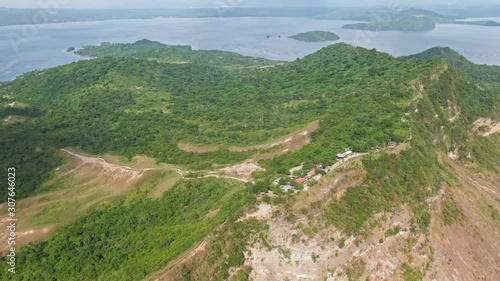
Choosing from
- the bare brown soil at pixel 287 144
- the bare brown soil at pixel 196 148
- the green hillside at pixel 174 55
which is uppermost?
the bare brown soil at pixel 287 144

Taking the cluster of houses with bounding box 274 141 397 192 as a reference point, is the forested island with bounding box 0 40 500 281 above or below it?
below

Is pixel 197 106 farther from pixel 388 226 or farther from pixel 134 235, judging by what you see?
pixel 388 226

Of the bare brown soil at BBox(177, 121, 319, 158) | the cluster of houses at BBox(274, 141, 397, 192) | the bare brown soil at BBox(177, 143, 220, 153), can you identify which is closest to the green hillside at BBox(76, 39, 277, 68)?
the bare brown soil at BBox(177, 143, 220, 153)

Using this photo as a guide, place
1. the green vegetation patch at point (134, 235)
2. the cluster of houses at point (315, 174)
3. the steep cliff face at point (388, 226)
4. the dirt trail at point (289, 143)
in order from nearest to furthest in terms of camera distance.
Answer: the steep cliff face at point (388, 226) → the green vegetation patch at point (134, 235) → the cluster of houses at point (315, 174) → the dirt trail at point (289, 143)

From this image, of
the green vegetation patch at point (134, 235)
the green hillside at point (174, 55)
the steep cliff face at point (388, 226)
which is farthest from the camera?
the green hillside at point (174, 55)

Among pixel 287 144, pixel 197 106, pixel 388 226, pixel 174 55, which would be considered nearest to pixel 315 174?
pixel 388 226

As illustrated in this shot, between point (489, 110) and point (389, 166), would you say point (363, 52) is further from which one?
point (389, 166)

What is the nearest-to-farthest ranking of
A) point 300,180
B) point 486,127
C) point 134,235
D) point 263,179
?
point 300,180
point 263,179
point 134,235
point 486,127

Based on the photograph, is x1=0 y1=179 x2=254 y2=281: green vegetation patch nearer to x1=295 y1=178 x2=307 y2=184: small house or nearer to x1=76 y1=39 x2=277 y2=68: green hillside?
x1=295 y1=178 x2=307 y2=184: small house

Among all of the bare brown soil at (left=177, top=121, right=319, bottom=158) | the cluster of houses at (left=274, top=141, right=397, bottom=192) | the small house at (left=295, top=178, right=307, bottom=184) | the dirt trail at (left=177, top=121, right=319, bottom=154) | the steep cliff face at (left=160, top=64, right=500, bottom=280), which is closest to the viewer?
the steep cliff face at (left=160, top=64, right=500, bottom=280)

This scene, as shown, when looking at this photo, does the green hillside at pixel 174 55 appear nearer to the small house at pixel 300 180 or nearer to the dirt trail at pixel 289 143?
the dirt trail at pixel 289 143

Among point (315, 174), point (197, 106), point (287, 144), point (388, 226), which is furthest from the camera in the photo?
point (197, 106)

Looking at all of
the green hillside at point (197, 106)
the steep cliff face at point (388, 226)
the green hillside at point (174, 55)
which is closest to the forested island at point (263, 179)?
the steep cliff face at point (388, 226)

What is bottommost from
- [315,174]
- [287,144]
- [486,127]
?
[486,127]
